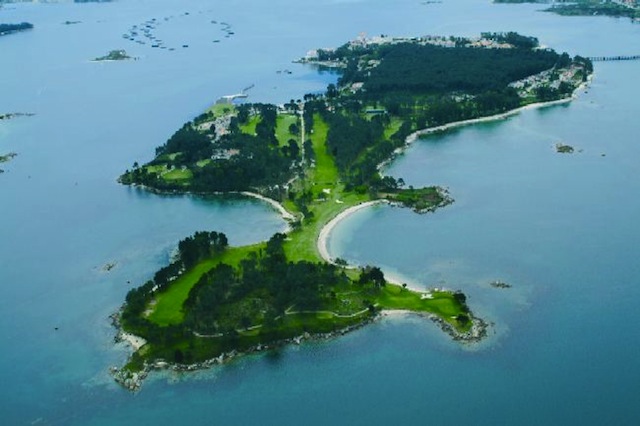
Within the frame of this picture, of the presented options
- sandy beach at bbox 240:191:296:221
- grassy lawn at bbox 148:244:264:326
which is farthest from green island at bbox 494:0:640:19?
grassy lawn at bbox 148:244:264:326

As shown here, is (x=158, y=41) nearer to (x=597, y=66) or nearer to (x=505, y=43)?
(x=505, y=43)

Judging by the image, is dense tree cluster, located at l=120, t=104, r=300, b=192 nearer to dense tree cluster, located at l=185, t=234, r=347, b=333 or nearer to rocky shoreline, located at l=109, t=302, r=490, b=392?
dense tree cluster, located at l=185, t=234, r=347, b=333

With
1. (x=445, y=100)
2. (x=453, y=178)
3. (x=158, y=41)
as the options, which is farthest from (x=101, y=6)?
(x=453, y=178)

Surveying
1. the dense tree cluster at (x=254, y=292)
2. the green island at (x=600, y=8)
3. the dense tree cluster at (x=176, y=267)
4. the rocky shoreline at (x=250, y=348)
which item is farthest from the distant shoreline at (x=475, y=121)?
the green island at (x=600, y=8)

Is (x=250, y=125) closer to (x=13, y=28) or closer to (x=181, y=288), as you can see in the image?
(x=181, y=288)

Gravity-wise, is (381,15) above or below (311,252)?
above

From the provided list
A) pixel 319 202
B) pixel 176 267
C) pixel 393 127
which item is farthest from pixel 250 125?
pixel 176 267
